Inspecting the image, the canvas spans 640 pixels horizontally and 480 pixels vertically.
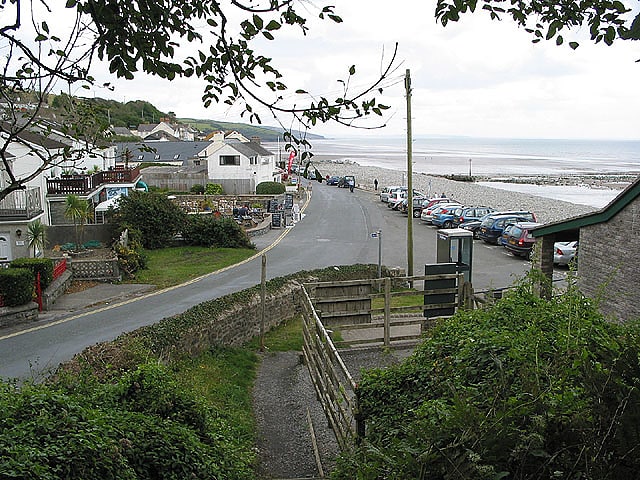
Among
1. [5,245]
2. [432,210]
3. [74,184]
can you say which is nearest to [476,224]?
[432,210]

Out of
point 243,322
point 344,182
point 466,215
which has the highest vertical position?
point 344,182

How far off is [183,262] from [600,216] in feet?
64.9

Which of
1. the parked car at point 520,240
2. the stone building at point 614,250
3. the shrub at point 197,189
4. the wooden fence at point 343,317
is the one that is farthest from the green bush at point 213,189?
the stone building at point 614,250

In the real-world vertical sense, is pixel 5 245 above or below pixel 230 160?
below

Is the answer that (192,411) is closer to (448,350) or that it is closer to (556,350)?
(448,350)

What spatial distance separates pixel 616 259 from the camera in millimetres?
13133

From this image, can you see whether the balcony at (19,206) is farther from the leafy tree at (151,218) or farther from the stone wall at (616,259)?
the stone wall at (616,259)

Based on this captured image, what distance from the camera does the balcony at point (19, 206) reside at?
24.6 m

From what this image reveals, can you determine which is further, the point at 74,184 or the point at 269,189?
the point at 269,189

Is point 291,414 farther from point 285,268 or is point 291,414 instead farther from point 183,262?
point 183,262

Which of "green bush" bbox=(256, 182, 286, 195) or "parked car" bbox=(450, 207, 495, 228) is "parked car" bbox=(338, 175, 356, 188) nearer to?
"green bush" bbox=(256, 182, 286, 195)

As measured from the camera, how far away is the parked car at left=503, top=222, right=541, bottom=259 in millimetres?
29188

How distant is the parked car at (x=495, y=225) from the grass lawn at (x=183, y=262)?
41.0 ft

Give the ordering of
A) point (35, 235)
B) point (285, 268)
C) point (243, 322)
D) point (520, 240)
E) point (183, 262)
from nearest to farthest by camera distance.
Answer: point (243, 322) → point (35, 235) → point (285, 268) → point (183, 262) → point (520, 240)
